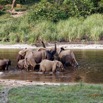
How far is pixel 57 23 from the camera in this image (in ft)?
144

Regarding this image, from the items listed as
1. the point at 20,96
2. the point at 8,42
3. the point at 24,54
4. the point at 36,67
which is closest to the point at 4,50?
the point at 8,42

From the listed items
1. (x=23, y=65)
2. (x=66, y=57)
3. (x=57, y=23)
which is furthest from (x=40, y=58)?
(x=57, y=23)

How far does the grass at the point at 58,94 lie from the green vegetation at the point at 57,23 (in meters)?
25.0

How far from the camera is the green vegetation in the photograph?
4016 cm

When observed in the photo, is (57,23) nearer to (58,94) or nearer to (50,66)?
(50,66)

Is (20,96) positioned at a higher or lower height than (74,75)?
higher

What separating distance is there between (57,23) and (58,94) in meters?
31.1

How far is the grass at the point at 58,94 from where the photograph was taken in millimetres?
12227

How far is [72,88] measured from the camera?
14211 mm

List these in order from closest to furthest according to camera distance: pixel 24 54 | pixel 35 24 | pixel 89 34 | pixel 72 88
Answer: pixel 72 88, pixel 24 54, pixel 89 34, pixel 35 24

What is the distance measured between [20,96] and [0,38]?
1177 inches

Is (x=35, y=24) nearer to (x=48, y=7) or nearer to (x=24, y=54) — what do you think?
(x=48, y=7)

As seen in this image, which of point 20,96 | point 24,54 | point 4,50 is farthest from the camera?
point 4,50

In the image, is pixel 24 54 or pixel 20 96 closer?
pixel 20 96
